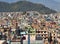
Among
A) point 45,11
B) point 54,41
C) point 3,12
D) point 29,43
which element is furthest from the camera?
point 45,11

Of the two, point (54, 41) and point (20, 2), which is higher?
point (20, 2)

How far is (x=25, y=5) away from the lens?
22.1 m

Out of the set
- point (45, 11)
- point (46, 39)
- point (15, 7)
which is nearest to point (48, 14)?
point (45, 11)

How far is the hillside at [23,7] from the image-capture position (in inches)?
796

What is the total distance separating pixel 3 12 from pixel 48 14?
12.3ft

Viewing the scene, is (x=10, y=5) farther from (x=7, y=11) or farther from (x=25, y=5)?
(x=25, y=5)

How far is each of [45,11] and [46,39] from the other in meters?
12.8

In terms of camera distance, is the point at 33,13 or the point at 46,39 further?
the point at 33,13

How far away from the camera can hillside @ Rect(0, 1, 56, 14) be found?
2021cm

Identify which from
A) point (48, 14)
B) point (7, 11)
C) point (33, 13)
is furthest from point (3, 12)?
point (48, 14)

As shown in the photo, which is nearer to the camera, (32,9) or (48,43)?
(48,43)

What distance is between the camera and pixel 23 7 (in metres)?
21.2

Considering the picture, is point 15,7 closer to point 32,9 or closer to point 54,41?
point 32,9

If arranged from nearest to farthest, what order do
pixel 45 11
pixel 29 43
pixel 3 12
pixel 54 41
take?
pixel 29 43 → pixel 54 41 → pixel 3 12 → pixel 45 11
